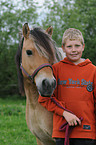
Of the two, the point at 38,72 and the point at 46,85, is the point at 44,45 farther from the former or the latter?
the point at 46,85

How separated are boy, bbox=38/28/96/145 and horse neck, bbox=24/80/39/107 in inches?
23.1

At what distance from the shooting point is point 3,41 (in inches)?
741

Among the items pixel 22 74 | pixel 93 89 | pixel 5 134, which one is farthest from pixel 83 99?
pixel 5 134

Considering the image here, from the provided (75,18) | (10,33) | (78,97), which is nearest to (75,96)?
(78,97)

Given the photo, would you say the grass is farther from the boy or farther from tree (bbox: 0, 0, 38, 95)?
tree (bbox: 0, 0, 38, 95)

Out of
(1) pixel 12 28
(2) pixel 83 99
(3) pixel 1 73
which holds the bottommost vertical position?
(3) pixel 1 73

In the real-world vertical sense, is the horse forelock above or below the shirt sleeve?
above

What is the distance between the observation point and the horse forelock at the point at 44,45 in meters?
2.61

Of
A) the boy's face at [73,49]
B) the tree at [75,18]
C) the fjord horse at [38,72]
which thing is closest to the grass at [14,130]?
the fjord horse at [38,72]

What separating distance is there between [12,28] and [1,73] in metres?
4.83

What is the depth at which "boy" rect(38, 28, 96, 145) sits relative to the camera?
213cm

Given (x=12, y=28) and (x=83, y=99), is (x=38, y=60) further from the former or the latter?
(x=12, y=28)

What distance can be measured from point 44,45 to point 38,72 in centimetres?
42

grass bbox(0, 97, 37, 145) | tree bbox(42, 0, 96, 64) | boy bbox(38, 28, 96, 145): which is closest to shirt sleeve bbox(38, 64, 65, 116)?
boy bbox(38, 28, 96, 145)
